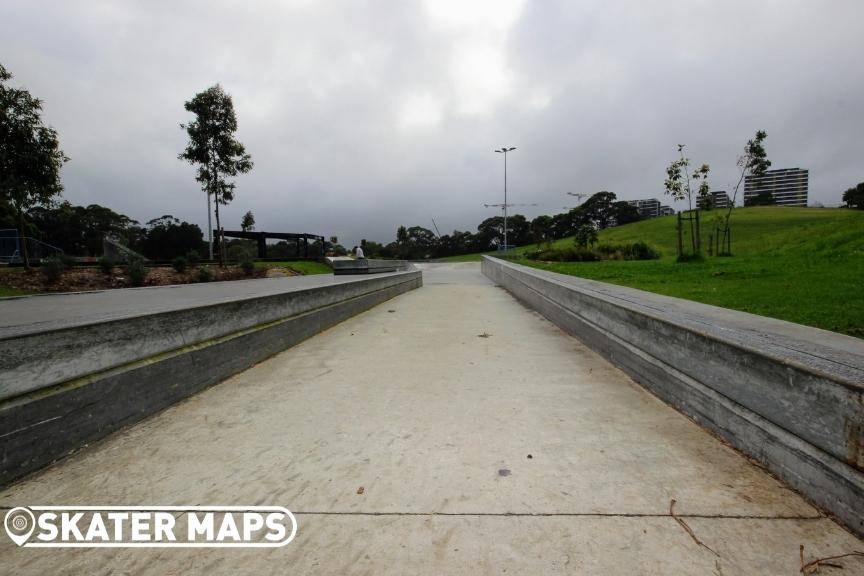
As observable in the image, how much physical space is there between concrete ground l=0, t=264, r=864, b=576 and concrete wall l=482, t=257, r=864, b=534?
136 millimetres

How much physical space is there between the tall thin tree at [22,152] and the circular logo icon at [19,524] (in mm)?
19711

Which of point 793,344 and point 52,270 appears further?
point 52,270

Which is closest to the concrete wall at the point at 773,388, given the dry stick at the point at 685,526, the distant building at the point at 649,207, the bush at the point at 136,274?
the dry stick at the point at 685,526

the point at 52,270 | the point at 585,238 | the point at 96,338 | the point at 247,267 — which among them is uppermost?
the point at 585,238

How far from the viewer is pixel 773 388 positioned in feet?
7.14

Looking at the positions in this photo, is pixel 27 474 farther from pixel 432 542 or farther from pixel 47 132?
pixel 47 132

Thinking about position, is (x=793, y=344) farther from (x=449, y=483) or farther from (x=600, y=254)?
(x=600, y=254)

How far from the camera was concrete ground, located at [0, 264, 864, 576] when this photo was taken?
5.53 feet

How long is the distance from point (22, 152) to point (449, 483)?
73.0ft

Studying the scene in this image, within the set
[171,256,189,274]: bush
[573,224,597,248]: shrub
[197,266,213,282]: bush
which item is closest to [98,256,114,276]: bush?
[171,256,189,274]: bush

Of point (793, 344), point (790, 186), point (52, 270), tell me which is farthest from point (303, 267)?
point (790, 186)

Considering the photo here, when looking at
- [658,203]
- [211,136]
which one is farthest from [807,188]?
[211,136]

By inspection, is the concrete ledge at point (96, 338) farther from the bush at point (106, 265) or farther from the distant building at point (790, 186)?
the distant building at point (790, 186)

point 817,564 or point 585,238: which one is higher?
point 585,238
